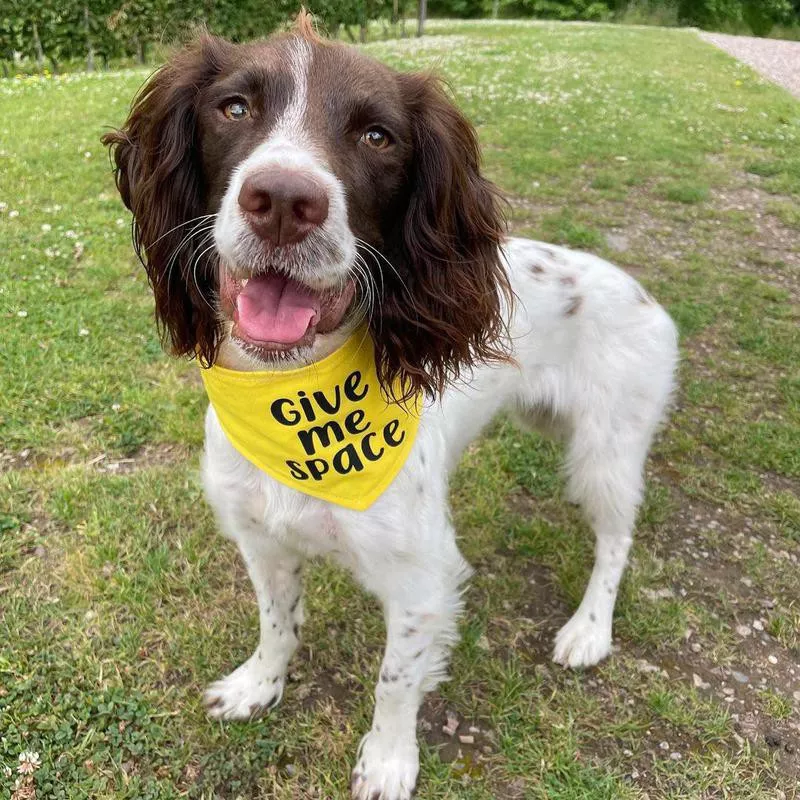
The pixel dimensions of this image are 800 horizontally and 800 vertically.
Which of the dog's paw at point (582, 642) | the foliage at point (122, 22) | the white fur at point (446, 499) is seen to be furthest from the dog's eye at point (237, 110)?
the foliage at point (122, 22)

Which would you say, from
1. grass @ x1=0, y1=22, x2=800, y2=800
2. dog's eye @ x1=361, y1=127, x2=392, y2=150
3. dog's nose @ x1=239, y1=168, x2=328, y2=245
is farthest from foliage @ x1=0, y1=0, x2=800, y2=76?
dog's nose @ x1=239, y1=168, x2=328, y2=245

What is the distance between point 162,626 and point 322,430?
51.1 inches

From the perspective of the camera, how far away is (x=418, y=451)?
7.25ft

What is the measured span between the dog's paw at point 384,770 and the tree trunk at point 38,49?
582 inches

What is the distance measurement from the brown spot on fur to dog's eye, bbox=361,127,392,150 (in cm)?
116

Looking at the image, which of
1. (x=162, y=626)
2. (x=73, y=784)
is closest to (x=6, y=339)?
(x=162, y=626)

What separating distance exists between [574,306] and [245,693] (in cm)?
191

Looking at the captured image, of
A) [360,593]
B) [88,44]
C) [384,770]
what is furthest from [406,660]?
[88,44]

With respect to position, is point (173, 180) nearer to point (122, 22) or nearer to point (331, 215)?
point (331, 215)

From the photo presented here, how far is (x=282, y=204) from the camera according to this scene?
1.51m

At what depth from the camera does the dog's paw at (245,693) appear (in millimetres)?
→ 2537

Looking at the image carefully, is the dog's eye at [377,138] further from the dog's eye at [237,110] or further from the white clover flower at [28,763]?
the white clover flower at [28,763]

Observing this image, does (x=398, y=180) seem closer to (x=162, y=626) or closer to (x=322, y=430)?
(x=322, y=430)

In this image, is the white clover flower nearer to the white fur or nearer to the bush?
the white fur
